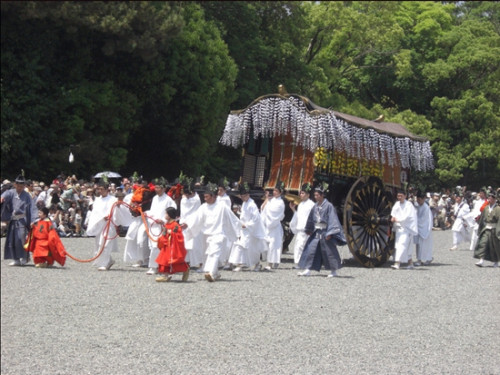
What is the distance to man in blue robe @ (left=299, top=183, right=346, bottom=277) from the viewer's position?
13891 mm

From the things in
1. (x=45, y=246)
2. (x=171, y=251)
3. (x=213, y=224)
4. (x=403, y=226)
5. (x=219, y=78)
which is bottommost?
(x=45, y=246)

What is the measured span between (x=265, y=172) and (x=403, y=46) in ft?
105

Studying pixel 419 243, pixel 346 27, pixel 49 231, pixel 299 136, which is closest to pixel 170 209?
pixel 49 231

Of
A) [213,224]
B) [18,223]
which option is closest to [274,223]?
[213,224]

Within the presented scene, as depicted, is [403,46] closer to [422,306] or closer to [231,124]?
[231,124]

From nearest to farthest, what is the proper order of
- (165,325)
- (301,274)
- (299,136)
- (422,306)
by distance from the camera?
(165,325) < (422,306) < (301,274) < (299,136)

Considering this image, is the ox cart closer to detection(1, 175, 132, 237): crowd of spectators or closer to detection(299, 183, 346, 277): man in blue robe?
detection(299, 183, 346, 277): man in blue robe

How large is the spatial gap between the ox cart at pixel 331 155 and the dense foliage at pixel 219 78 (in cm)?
252

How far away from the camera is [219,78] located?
30922 mm

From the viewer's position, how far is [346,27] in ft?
132

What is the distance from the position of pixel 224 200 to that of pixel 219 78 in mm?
16827

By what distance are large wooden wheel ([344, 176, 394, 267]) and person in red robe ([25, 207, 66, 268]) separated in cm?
536

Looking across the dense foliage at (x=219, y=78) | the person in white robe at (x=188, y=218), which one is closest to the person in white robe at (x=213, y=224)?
the person in white robe at (x=188, y=218)

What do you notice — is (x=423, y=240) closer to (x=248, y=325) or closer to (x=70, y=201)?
(x=70, y=201)
